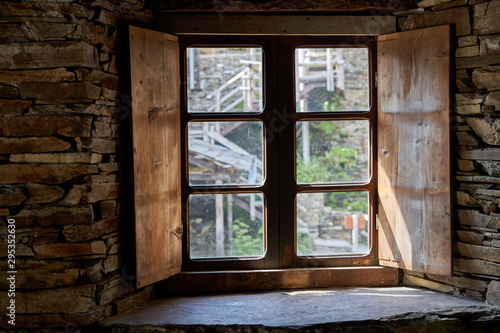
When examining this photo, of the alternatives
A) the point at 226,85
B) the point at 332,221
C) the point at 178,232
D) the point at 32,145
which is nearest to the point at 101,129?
the point at 32,145

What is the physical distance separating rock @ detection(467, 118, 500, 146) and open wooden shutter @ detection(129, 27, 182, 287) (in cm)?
178

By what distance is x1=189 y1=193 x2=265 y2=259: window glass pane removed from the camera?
9.94 feet

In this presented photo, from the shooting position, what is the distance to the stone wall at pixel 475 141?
8.59 ft

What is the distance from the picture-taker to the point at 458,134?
9.03 ft

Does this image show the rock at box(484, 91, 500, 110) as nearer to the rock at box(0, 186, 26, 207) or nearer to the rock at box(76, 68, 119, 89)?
the rock at box(76, 68, 119, 89)

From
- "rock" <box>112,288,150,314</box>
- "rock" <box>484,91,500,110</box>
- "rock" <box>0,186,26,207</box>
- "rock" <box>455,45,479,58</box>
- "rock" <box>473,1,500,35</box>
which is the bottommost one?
"rock" <box>112,288,150,314</box>

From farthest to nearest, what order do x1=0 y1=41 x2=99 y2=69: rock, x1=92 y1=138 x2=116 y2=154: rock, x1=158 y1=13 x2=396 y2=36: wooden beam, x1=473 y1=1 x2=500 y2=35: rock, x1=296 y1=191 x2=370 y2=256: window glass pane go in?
x1=296 y1=191 x2=370 y2=256: window glass pane < x1=158 y1=13 x2=396 y2=36: wooden beam < x1=473 y1=1 x2=500 y2=35: rock < x1=92 y1=138 x2=116 y2=154: rock < x1=0 y1=41 x2=99 y2=69: rock

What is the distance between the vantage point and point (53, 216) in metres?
2.38

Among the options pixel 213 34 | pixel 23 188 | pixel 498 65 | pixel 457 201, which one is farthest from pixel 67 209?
pixel 498 65

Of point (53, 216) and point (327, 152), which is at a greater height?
point (327, 152)

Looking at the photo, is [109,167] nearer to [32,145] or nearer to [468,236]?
[32,145]

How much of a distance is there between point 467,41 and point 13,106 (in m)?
2.54

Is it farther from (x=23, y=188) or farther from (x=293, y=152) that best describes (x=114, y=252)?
(x=293, y=152)

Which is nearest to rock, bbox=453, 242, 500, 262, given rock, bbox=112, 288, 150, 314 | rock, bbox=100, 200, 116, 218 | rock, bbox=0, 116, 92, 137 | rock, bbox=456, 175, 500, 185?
rock, bbox=456, 175, 500, 185
